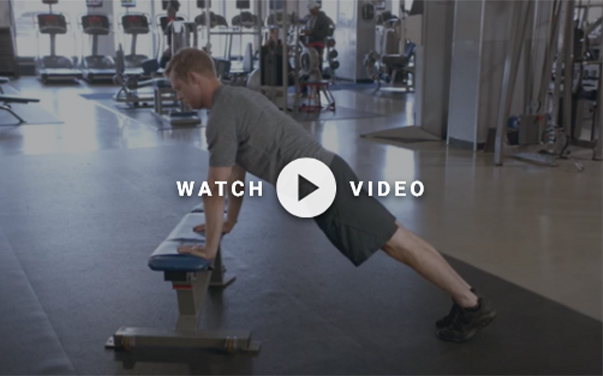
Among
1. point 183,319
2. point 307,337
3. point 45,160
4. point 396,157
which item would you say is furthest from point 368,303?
point 45,160

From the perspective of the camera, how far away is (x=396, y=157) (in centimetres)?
573

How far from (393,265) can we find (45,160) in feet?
11.4

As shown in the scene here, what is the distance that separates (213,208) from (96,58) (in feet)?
37.6

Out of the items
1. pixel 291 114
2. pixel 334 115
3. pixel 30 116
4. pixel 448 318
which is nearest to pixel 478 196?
pixel 448 318

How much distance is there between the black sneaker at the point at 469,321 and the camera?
2357 mm

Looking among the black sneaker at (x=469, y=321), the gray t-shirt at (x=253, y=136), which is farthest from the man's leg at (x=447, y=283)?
the gray t-shirt at (x=253, y=136)

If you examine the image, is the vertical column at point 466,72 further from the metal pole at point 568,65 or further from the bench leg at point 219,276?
the bench leg at point 219,276

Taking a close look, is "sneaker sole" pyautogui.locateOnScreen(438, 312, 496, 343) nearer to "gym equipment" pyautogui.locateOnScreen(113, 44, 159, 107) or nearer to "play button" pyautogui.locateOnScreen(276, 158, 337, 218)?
"play button" pyautogui.locateOnScreen(276, 158, 337, 218)

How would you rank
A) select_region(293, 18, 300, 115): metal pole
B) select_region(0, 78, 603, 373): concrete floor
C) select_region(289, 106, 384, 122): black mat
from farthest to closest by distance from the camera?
select_region(293, 18, 300, 115): metal pole → select_region(289, 106, 384, 122): black mat → select_region(0, 78, 603, 373): concrete floor

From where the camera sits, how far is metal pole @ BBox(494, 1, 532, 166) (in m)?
5.20

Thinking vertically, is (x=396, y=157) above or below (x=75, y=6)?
below

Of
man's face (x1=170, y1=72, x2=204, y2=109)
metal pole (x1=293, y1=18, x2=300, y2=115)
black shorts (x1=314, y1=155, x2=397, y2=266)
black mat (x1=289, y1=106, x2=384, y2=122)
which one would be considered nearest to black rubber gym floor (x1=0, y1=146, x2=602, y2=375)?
black shorts (x1=314, y1=155, x2=397, y2=266)

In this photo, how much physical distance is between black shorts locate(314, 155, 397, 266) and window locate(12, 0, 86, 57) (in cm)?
1176

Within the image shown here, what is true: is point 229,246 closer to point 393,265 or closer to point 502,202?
point 393,265
